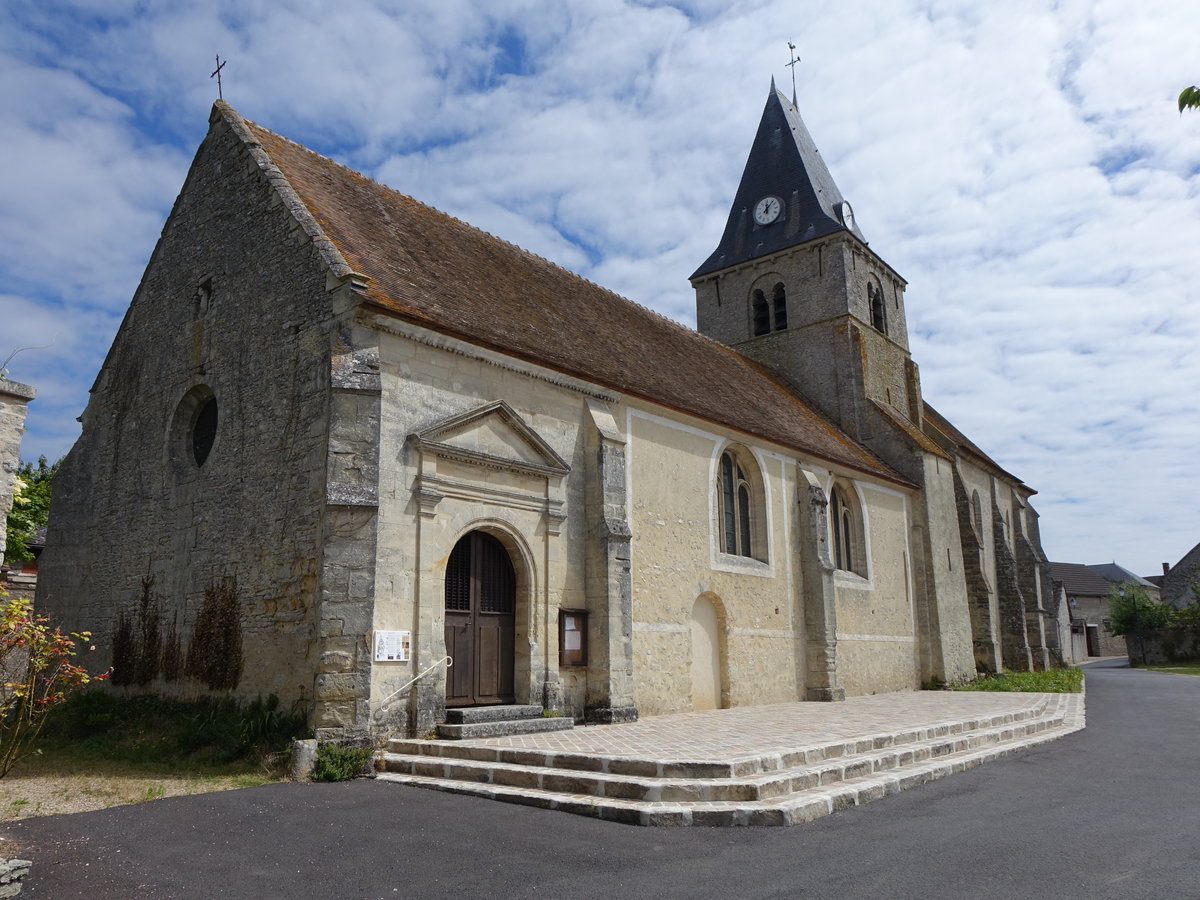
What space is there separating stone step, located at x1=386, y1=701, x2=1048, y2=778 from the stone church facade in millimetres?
716

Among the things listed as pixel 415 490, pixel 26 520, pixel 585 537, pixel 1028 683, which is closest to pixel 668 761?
pixel 415 490

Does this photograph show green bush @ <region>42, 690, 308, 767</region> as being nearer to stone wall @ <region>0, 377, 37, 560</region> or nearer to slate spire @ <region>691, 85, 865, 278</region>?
stone wall @ <region>0, 377, 37, 560</region>

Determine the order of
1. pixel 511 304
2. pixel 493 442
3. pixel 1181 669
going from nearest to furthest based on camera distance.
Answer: pixel 493 442 → pixel 511 304 → pixel 1181 669

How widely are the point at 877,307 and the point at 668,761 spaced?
20484mm

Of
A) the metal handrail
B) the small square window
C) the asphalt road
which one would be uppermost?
the small square window

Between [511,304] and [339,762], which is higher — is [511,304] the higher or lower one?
the higher one

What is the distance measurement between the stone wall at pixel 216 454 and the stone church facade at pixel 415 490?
0.14ft

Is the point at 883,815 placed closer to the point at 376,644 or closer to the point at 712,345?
the point at 376,644

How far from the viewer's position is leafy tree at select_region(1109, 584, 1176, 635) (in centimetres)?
3725

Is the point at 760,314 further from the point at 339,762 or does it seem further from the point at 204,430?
the point at 339,762

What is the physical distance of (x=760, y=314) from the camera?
83.8ft

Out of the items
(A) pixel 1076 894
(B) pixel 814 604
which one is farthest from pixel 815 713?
(A) pixel 1076 894

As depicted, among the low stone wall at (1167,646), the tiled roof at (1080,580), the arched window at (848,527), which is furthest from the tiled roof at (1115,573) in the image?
the arched window at (848,527)

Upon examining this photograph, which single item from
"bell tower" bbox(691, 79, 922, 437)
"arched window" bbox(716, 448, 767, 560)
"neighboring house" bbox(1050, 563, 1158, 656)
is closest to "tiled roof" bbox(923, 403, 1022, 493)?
"bell tower" bbox(691, 79, 922, 437)
